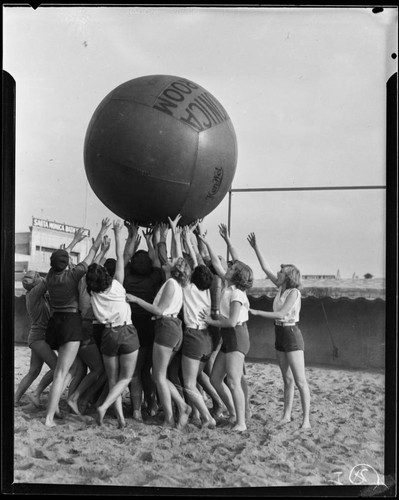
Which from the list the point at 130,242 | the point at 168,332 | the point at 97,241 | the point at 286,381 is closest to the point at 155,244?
the point at 130,242

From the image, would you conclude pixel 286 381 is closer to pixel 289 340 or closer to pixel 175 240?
pixel 289 340

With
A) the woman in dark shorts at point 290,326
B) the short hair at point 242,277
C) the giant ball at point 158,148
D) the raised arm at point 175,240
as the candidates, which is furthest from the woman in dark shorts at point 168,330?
the woman in dark shorts at point 290,326

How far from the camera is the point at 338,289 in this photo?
33.8 feet

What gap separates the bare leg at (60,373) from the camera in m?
5.72

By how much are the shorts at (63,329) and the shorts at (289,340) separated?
6.44ft

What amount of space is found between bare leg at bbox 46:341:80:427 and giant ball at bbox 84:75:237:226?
144 cm

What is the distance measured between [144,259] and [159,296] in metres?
0.49

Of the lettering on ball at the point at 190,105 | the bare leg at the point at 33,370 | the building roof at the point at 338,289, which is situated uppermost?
Result: the lettering on ball at the point at 190,105

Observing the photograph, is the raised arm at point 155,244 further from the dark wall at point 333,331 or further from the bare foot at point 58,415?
the dark wall at point 333,331

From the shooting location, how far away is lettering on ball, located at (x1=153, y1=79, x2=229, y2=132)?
5.67 m

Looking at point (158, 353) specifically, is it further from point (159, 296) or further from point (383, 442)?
point (383, 442)

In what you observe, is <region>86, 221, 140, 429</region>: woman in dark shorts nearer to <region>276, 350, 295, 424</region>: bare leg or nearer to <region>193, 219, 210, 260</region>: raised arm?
<region>193, 219, 210, 260</region>: raised arm

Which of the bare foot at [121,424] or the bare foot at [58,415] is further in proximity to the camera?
the bare foot at [58,415]

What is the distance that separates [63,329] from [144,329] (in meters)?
0.81
